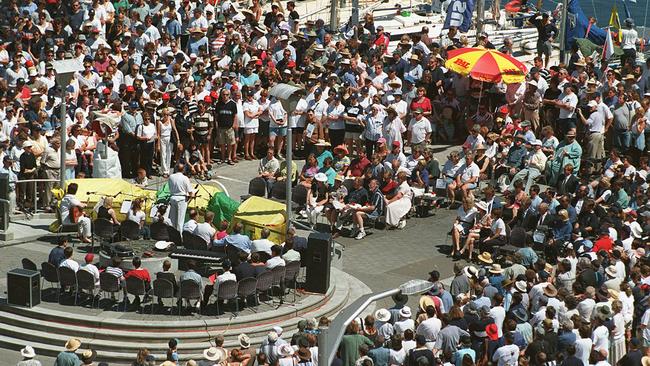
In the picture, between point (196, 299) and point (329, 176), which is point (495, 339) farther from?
point (329, 176)

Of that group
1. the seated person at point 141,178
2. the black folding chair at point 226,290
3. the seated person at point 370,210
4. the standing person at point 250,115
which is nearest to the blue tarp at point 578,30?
the standing person at point 250,115

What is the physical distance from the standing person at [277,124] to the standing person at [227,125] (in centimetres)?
81

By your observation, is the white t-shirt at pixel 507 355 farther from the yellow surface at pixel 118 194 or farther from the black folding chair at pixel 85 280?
the yellow surface at pixel 118 194

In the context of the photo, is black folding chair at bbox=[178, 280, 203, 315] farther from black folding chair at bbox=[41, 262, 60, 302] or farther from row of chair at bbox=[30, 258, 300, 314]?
black folding chair at bbox=[41, 262, 60, 302]

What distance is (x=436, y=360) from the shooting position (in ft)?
68.5

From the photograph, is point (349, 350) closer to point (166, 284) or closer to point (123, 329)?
point (166, 284)

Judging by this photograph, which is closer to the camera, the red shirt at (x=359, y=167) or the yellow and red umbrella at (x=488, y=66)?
the red shirt at (x=359, y=167)

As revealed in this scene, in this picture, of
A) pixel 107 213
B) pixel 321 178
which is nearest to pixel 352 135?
pixel 321 178

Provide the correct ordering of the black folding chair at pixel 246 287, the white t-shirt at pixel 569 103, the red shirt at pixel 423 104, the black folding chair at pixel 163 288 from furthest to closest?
1. the red shirt at pixel 423 104
2. the white t-shirt at pixel 569 103
3. the black folding chair at pixel 246 287
4. the black folding chair at pixel 163 288

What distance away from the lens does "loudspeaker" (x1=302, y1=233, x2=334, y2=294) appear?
25.2 meters

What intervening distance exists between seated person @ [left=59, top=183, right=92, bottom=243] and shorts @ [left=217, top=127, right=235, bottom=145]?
19.7 feet

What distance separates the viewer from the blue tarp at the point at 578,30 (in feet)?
129

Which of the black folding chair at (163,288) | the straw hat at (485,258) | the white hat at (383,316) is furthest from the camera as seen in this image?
the straw hat at (485,258)

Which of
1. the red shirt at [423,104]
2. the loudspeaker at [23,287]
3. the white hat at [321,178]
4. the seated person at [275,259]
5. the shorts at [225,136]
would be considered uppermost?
the red shirt at [423,104]
